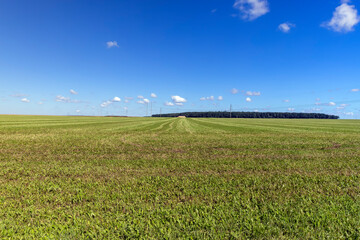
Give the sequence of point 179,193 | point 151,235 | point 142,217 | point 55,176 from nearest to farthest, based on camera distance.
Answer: point 151,235
point 142,217
point 179,193
point 55,176

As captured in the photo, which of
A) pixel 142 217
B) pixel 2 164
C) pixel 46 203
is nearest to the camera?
pixel 142 217

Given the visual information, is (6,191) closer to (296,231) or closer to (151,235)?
(151,235)

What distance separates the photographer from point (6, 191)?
181 inches

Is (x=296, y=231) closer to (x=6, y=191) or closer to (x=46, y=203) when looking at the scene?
(x=46, y=203)

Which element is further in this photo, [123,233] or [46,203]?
[46,203]

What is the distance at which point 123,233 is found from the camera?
3053 mm

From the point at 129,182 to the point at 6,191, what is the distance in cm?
297

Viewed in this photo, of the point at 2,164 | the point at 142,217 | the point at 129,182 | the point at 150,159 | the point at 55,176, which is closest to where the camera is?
the point at 142,217

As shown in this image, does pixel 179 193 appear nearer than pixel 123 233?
No

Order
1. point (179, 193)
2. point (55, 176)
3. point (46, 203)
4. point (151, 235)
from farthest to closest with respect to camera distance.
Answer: point (55, 176), point (179, 193), point (46, 203), point (151, 235)

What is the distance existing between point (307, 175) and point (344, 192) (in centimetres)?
141

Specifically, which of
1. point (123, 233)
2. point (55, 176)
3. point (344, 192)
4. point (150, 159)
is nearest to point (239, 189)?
point (344, 192)

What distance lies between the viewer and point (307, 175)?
6.08m

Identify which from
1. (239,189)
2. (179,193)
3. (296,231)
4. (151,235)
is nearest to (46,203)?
(151,235)
